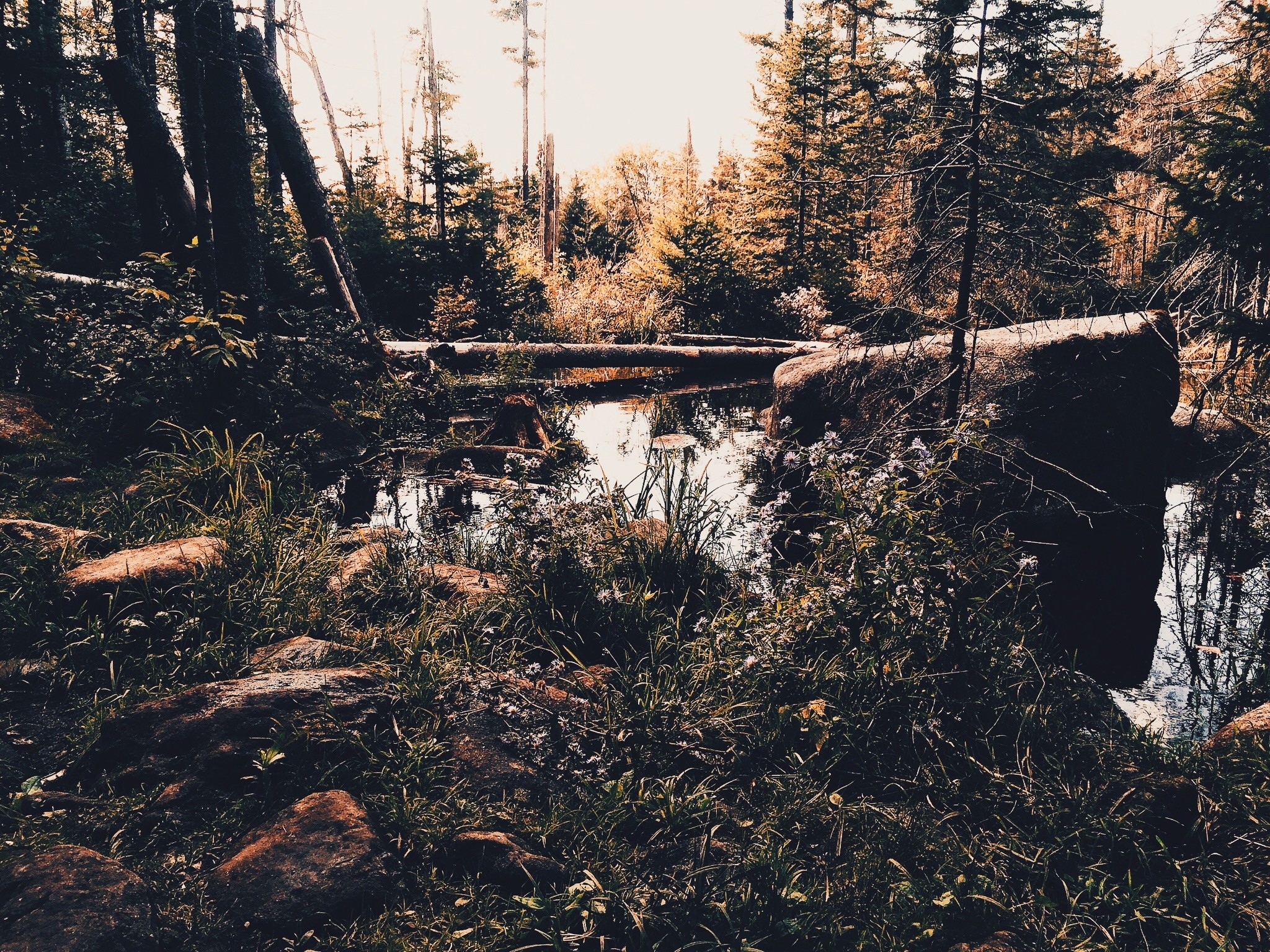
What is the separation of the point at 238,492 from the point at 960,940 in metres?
4.30

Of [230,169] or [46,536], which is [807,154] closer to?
[230,169]

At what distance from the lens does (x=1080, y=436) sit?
18.8ft

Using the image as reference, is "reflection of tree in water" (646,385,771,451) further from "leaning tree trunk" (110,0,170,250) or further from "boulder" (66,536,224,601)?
"leaning tree trunk" (110,0,170,250)

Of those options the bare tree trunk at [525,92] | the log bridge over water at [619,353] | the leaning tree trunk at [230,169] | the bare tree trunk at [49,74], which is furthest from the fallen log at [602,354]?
the bare tree trunk at [525,92]

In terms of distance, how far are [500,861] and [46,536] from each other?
9.55ft

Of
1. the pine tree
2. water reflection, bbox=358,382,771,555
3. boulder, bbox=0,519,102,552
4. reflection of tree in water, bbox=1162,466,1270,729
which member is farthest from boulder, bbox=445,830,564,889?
the pine tree

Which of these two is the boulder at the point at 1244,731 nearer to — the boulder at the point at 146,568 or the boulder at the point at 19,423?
the boulder at the point at 146,568

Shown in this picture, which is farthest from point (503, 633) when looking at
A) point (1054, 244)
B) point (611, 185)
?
point (611, 185)

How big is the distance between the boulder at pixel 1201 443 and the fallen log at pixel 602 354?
12.5ft

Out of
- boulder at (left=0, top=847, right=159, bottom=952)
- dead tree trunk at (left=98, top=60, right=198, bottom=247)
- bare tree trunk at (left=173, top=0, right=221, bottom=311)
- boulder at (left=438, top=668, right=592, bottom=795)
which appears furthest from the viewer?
dead tree trunk at (left=98, top=60, right=198, bottom=247)

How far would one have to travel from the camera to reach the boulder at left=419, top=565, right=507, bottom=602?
4227mm

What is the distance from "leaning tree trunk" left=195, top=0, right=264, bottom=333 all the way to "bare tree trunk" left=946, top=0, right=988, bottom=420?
22.9 ft

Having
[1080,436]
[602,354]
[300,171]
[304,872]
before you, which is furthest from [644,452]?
[304,872]

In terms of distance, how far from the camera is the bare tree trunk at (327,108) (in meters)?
6.27
